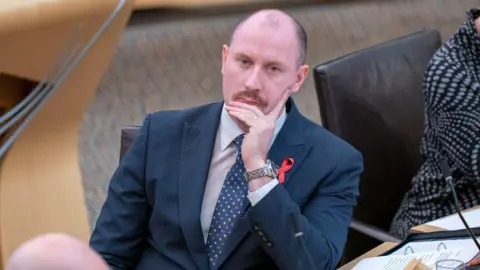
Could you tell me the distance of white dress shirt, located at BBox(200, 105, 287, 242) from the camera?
1.39m

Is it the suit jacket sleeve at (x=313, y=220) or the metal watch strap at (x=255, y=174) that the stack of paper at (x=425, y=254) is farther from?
the metal watch strap at (x=255, y=174)

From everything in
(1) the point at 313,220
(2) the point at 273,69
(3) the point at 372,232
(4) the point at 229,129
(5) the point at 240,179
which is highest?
(2) the point at 273,69

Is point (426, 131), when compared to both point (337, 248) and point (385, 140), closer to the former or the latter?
point (385, 140)

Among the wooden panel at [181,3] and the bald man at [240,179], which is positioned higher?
the wooden panel at [181,3]

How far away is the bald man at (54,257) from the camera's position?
765 millimetres

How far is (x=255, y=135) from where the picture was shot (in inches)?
52.2

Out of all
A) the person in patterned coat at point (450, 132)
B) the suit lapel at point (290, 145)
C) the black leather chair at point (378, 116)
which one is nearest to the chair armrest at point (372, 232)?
the black leather chair at point (378, 116)

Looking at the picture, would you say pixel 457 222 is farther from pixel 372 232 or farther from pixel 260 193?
pixel 260 193

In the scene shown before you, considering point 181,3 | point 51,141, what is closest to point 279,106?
point 51,141

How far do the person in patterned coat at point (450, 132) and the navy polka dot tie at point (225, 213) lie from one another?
0.68m

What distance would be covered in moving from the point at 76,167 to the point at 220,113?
0.49 metres

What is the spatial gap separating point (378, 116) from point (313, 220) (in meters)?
0.71

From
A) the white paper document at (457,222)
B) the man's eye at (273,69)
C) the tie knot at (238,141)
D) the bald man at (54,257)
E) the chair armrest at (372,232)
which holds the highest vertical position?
the man's eye at (273,69)

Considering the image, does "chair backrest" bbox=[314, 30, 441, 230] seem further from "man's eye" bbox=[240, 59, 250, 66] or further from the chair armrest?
"man's eye" bbox=[240, 59, 250, 66]
